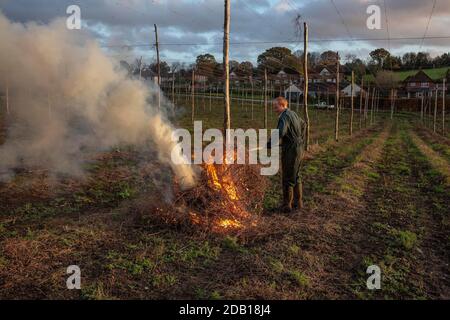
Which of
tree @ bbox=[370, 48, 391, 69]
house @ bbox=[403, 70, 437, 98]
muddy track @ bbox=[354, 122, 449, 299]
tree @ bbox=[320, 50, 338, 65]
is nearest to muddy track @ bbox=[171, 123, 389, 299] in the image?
muddy track @ bbox=[354, 122, 449, 299]

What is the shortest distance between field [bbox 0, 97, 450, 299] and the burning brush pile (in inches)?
8.7

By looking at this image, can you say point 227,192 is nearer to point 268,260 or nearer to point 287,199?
point 287,199

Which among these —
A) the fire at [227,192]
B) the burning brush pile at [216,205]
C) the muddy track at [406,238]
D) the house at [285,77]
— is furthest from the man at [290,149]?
the house at [285,77]

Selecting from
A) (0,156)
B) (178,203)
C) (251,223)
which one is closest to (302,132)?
(251,223)

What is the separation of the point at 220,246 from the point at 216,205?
41.4 inches

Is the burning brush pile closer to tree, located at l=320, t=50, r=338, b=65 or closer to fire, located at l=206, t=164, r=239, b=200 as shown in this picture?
fire, located at l=206, t=164, r=239, b=200

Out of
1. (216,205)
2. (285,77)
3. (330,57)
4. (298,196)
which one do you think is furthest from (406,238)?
(285,77)

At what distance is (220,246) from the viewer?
684 centimetres

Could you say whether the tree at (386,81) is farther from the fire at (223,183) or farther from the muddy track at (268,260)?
the muddy track at (268,260)

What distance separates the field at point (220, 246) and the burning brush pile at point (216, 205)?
0.22m

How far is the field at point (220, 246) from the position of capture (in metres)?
5.33

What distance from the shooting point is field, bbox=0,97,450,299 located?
5.33 meters
